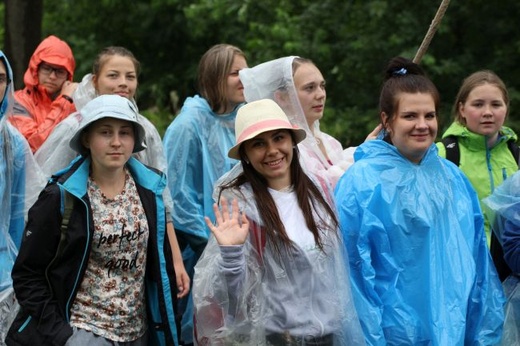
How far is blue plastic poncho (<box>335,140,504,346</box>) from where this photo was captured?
435cm

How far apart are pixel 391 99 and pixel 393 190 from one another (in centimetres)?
48

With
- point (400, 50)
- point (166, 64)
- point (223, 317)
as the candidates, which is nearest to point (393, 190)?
point (223, 317)

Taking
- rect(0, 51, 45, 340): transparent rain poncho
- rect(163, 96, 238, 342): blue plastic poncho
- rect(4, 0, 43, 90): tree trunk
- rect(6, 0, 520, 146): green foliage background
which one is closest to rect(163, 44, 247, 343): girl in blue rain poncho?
rect(163, 96, 238, 342): blue plastic poncho

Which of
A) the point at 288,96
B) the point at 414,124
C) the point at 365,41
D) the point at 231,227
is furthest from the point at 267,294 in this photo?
the point at 365,41

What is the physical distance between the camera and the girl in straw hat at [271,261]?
4156 mm

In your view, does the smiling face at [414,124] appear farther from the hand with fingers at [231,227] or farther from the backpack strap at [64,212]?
the backpack strap at [64,212]

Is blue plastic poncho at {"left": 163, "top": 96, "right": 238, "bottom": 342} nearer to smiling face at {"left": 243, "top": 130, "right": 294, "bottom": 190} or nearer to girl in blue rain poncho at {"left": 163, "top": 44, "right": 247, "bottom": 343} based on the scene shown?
girl in blue rain poncho at {"left": 163, "top": 44, "right": 247, "bottom": 343}

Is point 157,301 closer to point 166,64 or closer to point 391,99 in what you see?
point 391,99

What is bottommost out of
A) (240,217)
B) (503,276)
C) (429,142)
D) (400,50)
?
(503,276)

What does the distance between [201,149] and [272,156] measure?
5.91ft

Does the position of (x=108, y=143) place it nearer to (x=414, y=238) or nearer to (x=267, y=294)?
(x=267, y=294)

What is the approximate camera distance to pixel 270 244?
13.9 feet

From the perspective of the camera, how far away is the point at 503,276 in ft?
17.1

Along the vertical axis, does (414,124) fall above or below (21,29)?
below
